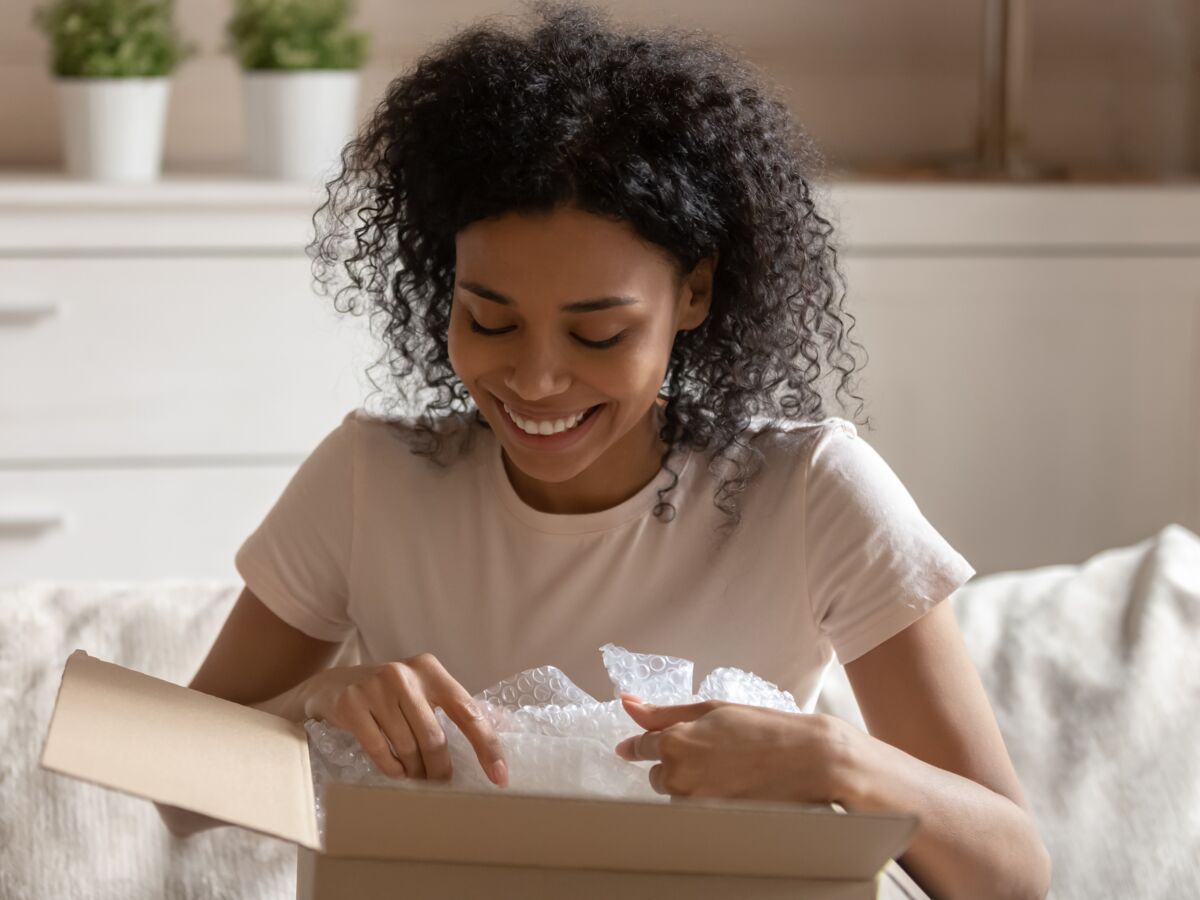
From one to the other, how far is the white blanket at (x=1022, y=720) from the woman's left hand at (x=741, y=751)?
29 cm

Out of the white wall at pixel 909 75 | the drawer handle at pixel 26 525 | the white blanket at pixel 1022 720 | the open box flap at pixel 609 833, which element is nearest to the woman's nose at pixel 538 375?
the white blanket at pixel 1022 720

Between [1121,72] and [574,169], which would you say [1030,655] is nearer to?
[574,169]

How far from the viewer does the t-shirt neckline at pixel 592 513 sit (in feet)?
3.94

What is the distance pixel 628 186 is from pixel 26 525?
5.60 ft

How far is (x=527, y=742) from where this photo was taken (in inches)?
36.2

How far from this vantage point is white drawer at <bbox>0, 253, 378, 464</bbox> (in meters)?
2.41

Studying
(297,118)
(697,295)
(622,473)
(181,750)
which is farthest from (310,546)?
(297,118)

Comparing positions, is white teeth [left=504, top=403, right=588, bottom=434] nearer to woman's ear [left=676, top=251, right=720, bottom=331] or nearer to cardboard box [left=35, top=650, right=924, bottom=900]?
woman's ear [left=676, top=251, right=720, bottom=331]

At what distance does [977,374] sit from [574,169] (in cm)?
173

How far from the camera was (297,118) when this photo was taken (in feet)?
8.20

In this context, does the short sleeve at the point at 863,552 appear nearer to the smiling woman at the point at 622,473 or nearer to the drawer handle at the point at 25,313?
the smiling woman at the point at 622,473

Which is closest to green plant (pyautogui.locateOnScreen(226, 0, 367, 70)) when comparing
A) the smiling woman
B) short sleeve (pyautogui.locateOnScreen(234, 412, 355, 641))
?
the smiling woman

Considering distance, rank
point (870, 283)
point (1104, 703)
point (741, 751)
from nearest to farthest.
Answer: point (741, 751) → point (1104, 703) → point (870, 283)

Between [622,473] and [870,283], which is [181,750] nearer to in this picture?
[622,473]
